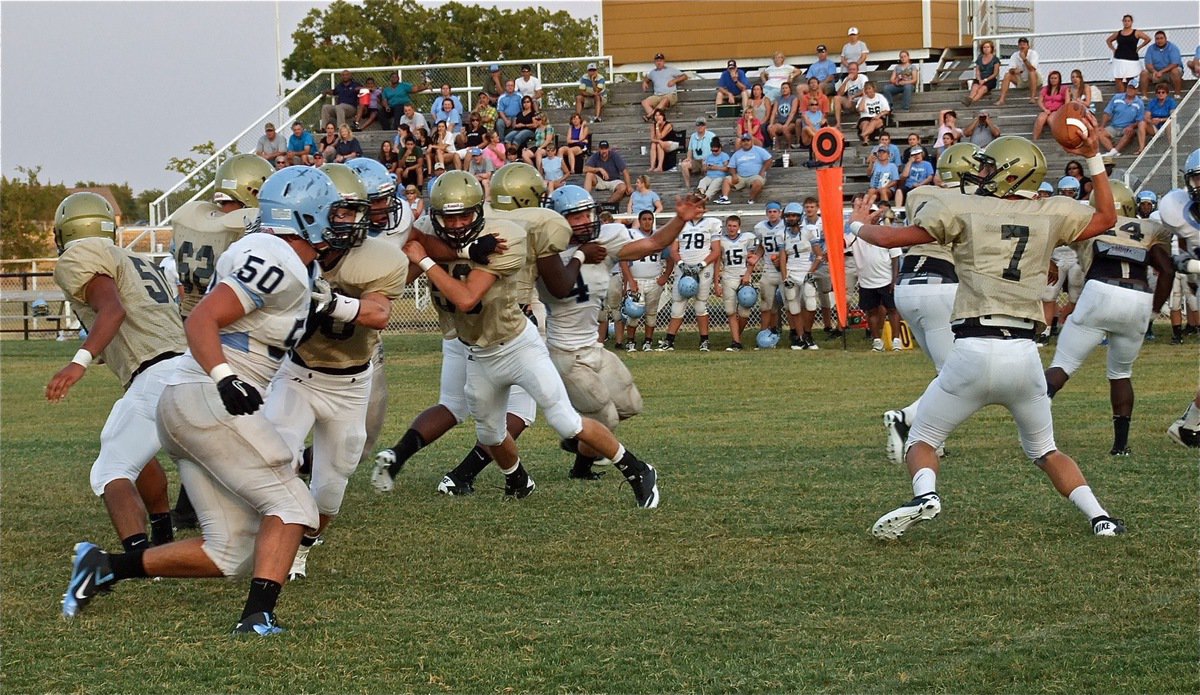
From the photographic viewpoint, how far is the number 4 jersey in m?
6.50

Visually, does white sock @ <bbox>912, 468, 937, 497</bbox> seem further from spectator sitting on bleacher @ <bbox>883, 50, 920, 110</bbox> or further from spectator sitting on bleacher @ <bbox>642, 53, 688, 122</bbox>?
spectator sitting on bleacher @ <bbox>642, 53, 688, 122</bbox>

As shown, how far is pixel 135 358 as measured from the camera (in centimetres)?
667

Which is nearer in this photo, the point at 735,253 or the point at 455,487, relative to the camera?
the point at 455,487

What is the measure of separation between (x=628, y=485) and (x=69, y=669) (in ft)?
13.6

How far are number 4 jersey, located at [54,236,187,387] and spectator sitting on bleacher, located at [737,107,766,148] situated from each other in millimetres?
16045

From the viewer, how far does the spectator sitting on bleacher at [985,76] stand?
21953 millimetres

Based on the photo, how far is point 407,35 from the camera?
148ft


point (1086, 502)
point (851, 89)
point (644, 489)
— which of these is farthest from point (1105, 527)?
point (851, 89)

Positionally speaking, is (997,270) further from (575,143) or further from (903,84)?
(903,84)

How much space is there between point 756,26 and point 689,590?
21.8 meters

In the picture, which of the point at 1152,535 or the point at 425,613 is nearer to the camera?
the point at 425,613

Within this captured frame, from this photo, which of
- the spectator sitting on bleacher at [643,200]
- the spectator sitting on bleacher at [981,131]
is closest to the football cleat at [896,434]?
the spectator sitting on bleacher at [643,200]

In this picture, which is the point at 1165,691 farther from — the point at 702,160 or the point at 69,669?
the point at 702,160

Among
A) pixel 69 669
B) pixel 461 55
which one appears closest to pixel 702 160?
pixel 69 669
